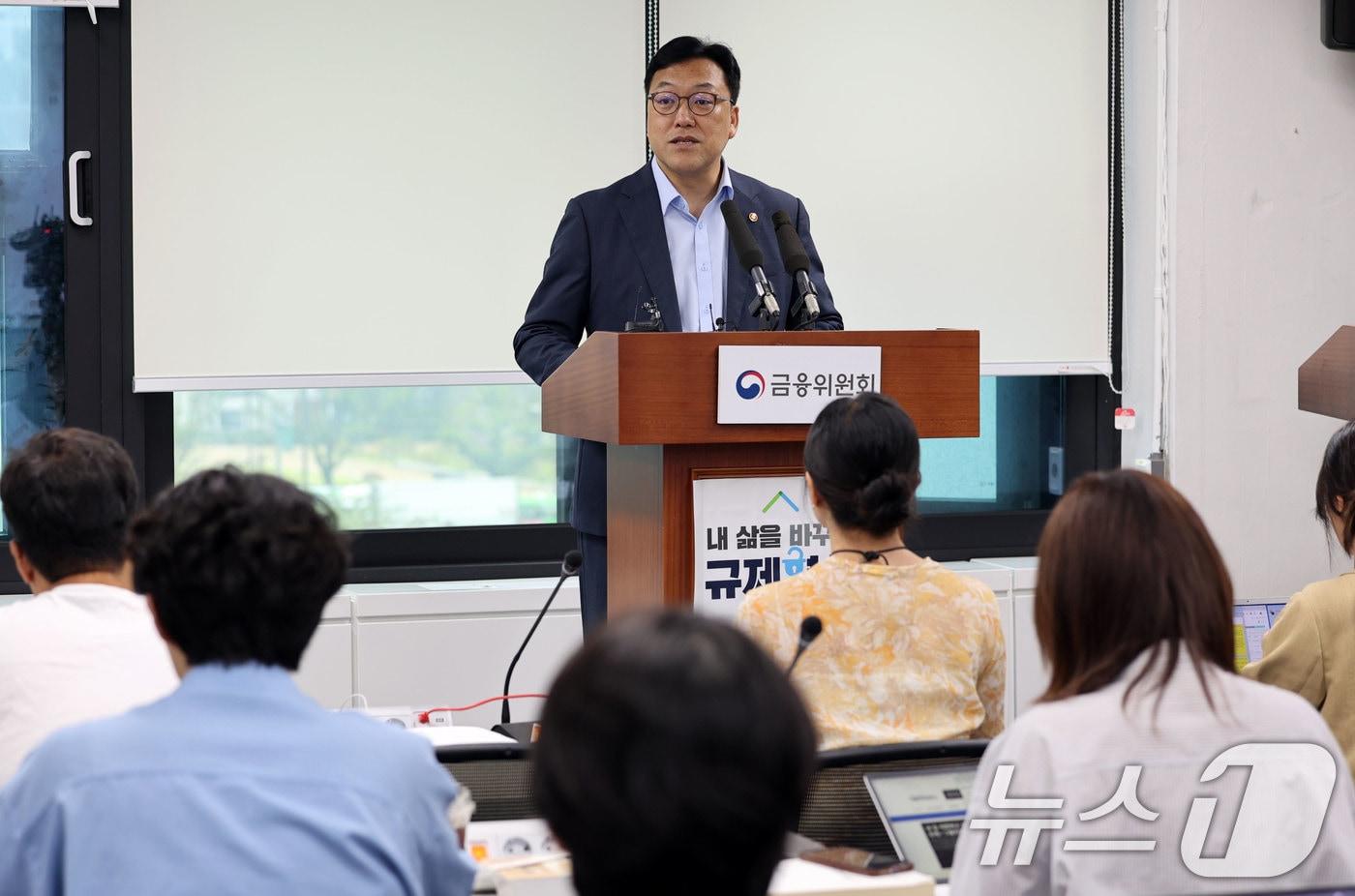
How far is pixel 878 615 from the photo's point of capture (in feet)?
6.50

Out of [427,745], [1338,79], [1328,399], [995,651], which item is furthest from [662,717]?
[1338,79]

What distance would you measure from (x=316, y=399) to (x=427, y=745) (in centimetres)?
304

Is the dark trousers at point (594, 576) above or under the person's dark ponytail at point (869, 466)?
under

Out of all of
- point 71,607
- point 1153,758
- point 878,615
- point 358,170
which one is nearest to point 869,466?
point 878,615

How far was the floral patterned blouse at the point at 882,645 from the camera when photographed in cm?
196

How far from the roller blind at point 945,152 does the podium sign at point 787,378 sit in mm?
1934

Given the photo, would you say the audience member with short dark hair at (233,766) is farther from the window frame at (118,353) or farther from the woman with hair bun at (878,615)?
the window frame at (118,353)

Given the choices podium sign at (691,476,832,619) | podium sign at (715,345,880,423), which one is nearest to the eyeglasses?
podium sign at (715,345,880,423)

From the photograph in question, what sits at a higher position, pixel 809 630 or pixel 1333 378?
pixel 1333 378

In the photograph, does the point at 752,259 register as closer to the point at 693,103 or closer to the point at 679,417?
the point at 679,417

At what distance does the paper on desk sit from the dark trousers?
152 cm

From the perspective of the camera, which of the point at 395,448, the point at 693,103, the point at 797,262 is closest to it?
the point at 797,262

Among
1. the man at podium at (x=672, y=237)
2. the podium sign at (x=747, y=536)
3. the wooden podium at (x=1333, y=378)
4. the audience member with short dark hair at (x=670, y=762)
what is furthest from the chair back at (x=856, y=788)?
the wooden podium at (x=1333, y=378)

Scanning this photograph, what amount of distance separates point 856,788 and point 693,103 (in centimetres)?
180
